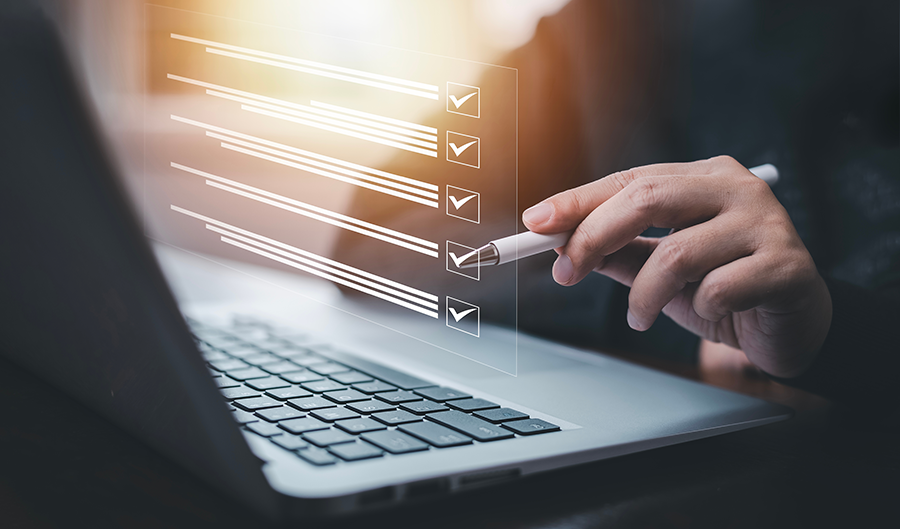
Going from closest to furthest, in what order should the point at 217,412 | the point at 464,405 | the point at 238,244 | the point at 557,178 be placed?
the point at 217,412
the point at 464,405
the point at 238,244
the point at 557,178

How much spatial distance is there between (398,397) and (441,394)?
0.02 meters

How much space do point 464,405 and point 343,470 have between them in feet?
0.32

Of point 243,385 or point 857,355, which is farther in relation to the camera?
point 857,355

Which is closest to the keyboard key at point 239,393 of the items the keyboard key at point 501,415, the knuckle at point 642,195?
the keyboard key at point 501,415

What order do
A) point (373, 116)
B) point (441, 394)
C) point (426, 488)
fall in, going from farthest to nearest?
1. point (373, 116)
2. point (441, 394)
3. point (426, 488)

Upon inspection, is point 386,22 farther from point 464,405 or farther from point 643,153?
point 464,405

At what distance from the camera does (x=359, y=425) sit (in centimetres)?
24

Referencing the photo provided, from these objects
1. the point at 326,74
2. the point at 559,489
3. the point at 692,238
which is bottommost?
the point at 559,489

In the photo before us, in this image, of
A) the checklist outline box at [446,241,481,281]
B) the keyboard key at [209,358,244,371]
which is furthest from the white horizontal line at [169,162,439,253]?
the keyboard key at [209,358,244,371]

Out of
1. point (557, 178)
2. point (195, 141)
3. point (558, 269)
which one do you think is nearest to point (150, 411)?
point (558, 269)

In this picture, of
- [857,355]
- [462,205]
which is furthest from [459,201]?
Answer: [857,355]

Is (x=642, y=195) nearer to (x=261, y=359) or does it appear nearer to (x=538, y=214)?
(x=538, y=214)

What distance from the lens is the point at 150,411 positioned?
0.73ft

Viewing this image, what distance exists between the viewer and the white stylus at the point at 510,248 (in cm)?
31
